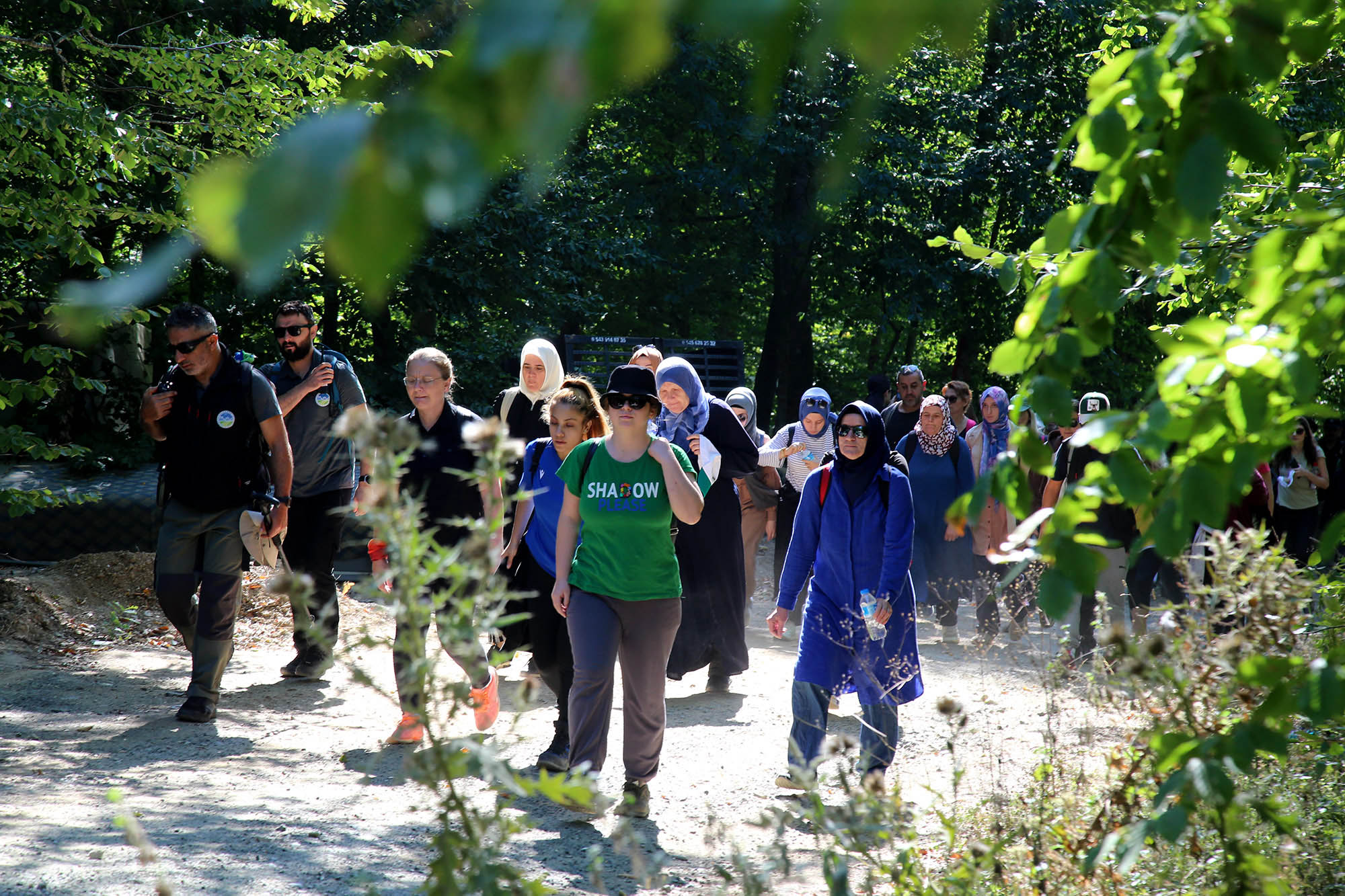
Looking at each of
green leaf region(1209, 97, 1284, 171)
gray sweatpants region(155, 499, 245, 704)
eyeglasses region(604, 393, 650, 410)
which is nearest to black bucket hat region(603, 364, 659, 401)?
eyeglasses region(604, 393, 650, 410)

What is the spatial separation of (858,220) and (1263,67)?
20.6 meters

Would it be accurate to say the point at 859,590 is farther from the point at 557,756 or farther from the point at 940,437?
the point at 940,437

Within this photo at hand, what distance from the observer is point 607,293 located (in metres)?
22.6

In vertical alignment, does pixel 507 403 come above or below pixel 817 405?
below

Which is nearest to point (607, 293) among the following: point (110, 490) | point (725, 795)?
point (110, 490)

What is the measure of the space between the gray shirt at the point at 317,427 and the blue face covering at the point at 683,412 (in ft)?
6.28

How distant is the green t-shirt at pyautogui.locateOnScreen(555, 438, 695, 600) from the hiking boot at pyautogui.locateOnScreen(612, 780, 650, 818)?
0.83 meters

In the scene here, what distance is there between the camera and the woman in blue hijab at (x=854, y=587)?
5.38 metres

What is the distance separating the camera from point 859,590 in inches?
219

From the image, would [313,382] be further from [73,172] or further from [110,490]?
[110,490]

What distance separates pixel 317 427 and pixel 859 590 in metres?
3.84

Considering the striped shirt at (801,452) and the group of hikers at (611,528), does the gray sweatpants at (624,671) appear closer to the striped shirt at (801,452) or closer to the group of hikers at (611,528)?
the group of hikers at (611,528)

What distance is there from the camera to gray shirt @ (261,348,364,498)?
7.63m

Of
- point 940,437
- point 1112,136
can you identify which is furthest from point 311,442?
point 1112,136
